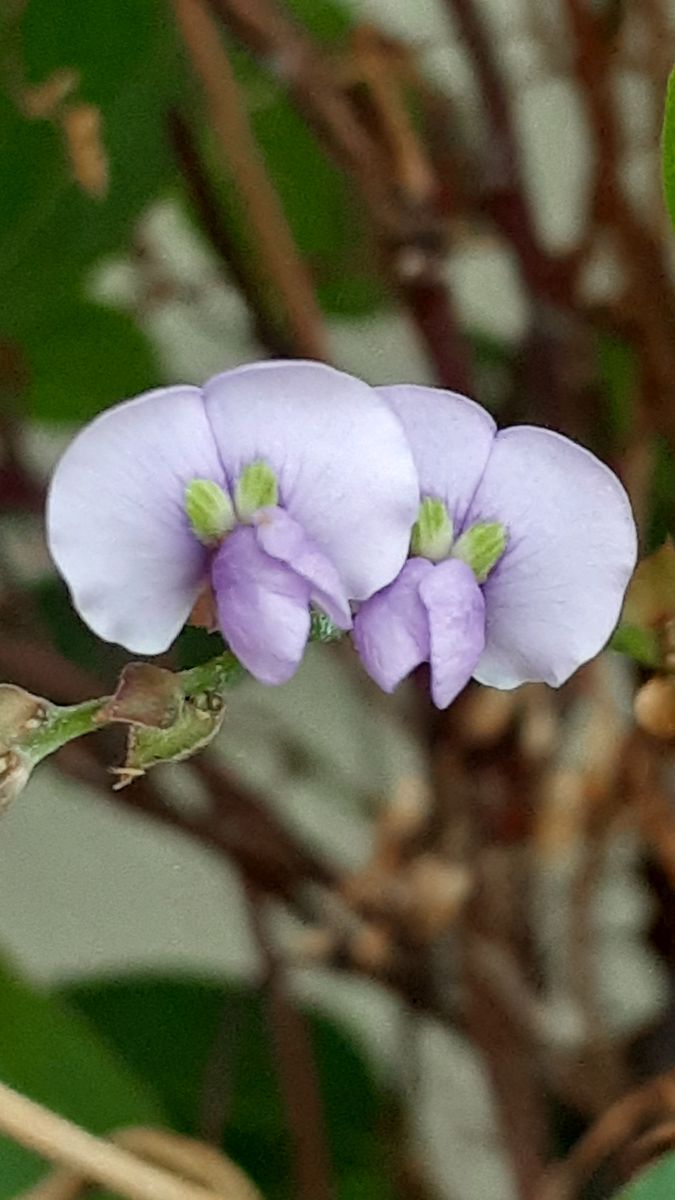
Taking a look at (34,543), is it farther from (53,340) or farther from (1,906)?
(1,906)

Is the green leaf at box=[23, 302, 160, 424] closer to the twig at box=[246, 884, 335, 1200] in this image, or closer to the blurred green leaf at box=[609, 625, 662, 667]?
the twig at box=[246, 884, 335, 1200]

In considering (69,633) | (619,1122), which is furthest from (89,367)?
(619,1122)

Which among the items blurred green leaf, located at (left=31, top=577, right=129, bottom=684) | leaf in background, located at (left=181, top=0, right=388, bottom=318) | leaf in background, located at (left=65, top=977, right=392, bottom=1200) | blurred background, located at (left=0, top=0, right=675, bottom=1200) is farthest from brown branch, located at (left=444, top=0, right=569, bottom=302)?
leaf in background, located at (left=65, top=977, right=392, bottom=1200)

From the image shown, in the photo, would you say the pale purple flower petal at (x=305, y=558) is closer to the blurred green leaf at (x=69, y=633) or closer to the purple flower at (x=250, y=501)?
the purple flower at (x=250, y=501)

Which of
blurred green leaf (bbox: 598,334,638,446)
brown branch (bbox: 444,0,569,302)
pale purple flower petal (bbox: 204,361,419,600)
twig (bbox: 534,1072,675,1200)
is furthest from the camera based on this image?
blurred green leaf (bbox: 598,334,638,446)

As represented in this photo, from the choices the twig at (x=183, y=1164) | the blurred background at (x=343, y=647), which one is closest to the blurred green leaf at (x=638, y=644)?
the blurred background at (x=343, y=647)

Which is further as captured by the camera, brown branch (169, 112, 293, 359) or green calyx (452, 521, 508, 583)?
brown branch (169, 112, 293, 359)

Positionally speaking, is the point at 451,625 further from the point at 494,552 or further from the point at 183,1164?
the point at 183,1164

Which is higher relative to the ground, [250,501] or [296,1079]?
[250,501]
